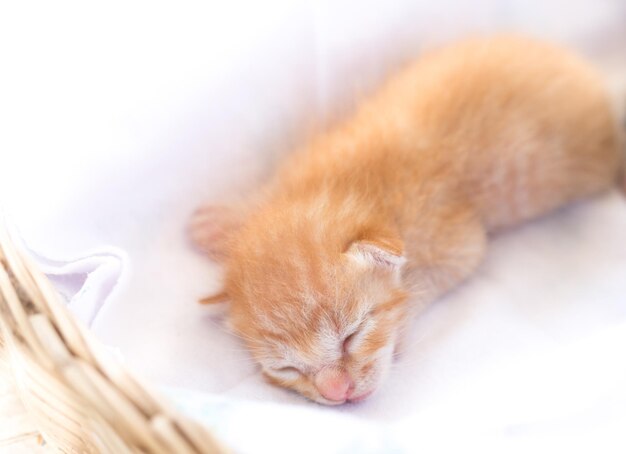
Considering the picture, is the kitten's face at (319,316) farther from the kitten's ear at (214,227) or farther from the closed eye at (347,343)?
the kitten's ear at (214,227)

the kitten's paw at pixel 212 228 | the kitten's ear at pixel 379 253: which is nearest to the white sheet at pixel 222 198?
the kitten's paw at pixel 212 228

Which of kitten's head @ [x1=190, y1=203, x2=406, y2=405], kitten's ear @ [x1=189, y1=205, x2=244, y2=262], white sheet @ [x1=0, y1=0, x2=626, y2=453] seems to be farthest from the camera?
kitten's ear @ [x1=189, y1=205, x2=244, y2=262]

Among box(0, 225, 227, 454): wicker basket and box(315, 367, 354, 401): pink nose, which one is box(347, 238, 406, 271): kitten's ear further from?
box(0, 225, 227, 454): wicker basket

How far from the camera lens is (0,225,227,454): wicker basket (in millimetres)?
1063

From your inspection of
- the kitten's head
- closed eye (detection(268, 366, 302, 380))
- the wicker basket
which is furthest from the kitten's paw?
the wicker basket

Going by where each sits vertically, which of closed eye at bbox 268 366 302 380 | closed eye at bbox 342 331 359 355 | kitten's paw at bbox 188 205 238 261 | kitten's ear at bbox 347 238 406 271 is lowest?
closed eye at bbox 268 366 302 380

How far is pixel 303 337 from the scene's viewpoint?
1.42 metres

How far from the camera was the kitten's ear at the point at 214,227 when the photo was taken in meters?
1.66

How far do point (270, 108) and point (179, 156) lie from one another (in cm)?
28

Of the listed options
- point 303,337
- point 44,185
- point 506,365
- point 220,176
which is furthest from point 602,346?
point 44,185

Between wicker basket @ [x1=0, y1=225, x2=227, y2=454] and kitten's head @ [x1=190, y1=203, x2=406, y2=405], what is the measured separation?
15.3 inches

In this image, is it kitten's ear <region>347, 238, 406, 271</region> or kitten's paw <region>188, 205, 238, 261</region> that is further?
kitten's paw <region>188, 205, 238, 261</region>

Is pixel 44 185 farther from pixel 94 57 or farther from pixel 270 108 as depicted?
pixel 270 108

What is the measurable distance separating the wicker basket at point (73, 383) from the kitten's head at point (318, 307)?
39 cm
